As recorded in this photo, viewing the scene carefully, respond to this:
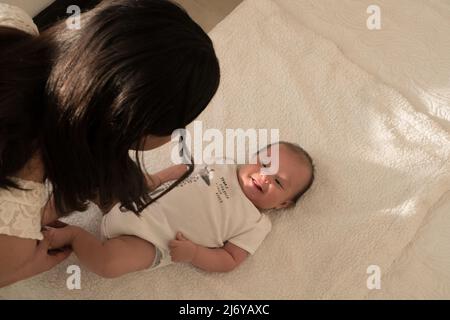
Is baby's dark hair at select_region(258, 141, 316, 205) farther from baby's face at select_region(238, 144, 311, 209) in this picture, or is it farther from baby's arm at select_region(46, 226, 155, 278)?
baby's arm at select_region(46, 226, 155, 278)

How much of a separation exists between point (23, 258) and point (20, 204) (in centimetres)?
15

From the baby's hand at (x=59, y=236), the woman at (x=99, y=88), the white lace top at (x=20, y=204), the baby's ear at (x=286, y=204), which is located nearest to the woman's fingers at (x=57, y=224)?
the baby's hand at (x=59, y=236)

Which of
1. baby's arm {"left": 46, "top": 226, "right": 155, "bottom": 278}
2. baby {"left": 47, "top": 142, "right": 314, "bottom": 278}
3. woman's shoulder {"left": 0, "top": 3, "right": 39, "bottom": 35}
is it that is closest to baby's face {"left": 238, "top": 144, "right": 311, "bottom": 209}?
baby {"left": 47, "top": 142, "right": 314, "bottom": 278}

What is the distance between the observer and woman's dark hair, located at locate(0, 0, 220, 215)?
24.0 inches

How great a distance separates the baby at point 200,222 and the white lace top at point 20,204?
204 millimetres

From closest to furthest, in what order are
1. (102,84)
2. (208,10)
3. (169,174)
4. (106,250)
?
(102,84), (106,250), (169,174), (208,10)

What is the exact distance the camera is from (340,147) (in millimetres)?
1267

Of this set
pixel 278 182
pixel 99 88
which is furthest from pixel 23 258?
pixel 278 182

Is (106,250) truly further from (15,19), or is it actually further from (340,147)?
(340,147)

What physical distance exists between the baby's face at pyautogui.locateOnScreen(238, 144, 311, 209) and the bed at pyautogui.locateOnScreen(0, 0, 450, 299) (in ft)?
0.20

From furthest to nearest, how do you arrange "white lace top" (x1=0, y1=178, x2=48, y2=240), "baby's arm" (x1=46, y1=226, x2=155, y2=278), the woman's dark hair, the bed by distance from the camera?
1. the bed
2. "baby's arm" (x1=46, y1=226, x2=155, y2=278)
3. "white lace top" (x1=0, y1=178, x2=48, y2=240)
4. the woman's dark hair

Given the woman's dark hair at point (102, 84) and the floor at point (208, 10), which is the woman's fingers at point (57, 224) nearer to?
the woman's dark hair at point (102, 84)

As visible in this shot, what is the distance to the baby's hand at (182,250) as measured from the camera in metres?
1.05

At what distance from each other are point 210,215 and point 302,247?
24cm
